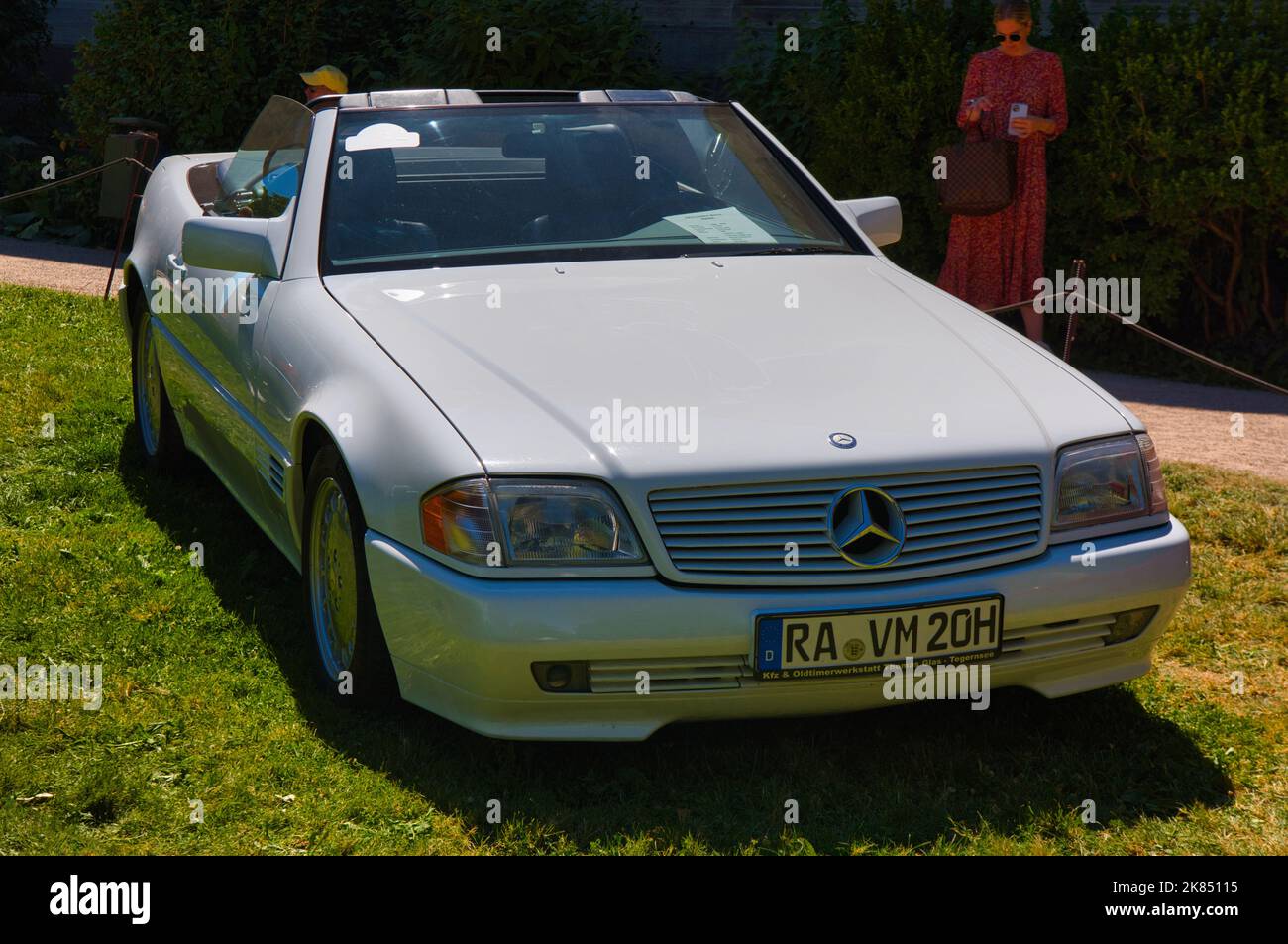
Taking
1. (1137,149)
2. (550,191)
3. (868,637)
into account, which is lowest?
(868,637)

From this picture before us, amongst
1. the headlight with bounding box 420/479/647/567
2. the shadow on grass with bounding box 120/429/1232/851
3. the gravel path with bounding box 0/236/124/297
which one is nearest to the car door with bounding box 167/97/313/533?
the shadow on grass with bounding box 120/429/1232/851

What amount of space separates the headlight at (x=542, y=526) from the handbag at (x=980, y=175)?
545 cm

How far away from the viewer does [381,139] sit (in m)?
5.25

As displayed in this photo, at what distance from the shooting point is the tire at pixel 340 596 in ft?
13.4

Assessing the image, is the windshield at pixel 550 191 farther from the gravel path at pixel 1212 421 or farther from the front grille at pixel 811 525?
the gravel path at pixel 1212 421

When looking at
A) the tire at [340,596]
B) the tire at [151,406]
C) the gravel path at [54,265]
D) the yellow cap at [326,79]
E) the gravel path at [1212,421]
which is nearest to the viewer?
the tire at [340,596]

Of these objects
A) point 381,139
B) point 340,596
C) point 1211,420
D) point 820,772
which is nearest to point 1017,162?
point 1211,420

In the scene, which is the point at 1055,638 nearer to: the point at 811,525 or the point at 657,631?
the point at 811,525

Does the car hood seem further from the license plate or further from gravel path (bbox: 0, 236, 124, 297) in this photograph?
gravel path (bbox: 0, 236, 124, 297)

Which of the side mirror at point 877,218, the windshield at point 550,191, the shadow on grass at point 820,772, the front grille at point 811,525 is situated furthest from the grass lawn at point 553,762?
the side mirror at point 877,218

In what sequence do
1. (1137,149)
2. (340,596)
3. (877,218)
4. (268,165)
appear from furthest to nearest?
(1137,149)
(268,165)
(877,218)
(340,596)

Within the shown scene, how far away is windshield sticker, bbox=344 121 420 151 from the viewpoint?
17.1 ft

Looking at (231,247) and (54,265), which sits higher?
(231,247)

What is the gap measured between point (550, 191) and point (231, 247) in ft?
3.25
